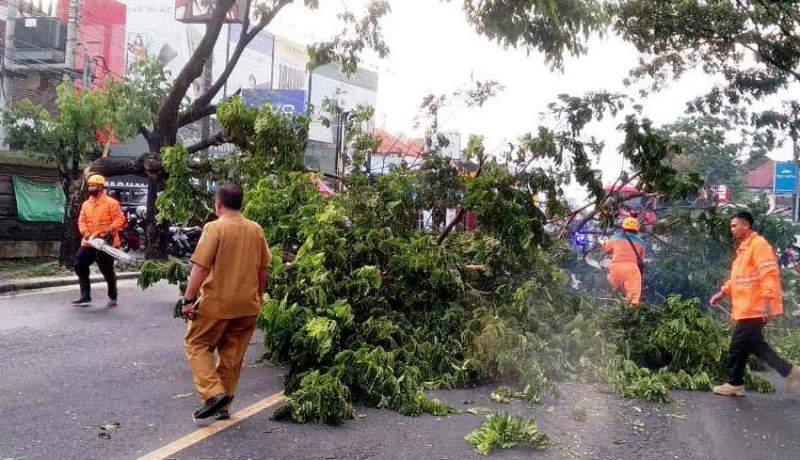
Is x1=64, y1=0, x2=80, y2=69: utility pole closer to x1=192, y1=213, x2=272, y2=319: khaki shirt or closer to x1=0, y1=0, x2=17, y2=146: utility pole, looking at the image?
x1=0, y1=0, x2=17, y2=146: utility pole

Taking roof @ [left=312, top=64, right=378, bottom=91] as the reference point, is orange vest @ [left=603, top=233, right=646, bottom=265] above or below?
below

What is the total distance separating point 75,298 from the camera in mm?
11148

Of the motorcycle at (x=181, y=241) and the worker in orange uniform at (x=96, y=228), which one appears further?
the motorcycle at (x=181, y=241)

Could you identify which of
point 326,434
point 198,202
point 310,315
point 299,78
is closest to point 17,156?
point 198,202

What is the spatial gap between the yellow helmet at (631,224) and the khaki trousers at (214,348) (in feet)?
18.6

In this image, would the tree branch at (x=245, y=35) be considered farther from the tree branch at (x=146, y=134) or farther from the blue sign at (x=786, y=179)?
the blue sign at (x=786, y=179)

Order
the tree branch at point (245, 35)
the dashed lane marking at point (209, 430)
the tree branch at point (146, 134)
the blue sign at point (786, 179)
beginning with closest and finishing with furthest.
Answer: the dashed lane marking at point (209, 430) → the tree branch at point (245, 35) → the tree branch at point (146, 134) → the blue sign at point (786, 179)

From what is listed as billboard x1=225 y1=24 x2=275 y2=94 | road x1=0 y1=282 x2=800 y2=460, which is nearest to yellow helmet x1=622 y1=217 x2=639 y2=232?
road x1=0 y1=282 x2=800 y2=460

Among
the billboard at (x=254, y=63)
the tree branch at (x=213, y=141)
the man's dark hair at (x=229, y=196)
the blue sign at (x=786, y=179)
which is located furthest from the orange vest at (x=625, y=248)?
the billboard at (x=254, y=63)

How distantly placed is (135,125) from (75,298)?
415 centimetres

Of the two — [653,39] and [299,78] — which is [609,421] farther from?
[299,78]

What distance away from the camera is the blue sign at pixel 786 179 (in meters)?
25.1

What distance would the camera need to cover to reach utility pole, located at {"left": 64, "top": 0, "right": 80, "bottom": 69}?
24.5 meters

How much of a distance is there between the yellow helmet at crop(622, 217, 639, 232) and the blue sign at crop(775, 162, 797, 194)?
17.9 meters
